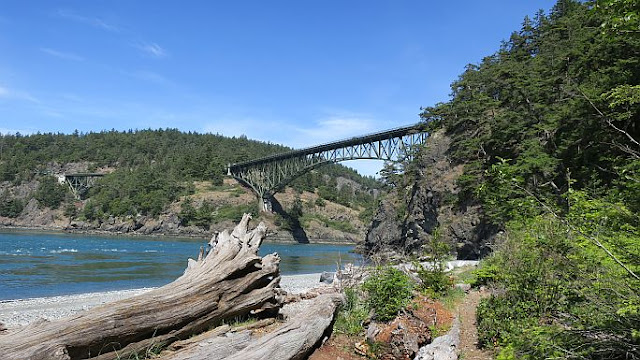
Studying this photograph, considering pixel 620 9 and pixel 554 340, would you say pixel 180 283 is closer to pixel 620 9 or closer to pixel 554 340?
pixel 554 340

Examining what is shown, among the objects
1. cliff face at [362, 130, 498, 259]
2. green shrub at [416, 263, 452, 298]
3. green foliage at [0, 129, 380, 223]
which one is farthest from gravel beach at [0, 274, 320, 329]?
green foliage at [0, 129, 380, 223]

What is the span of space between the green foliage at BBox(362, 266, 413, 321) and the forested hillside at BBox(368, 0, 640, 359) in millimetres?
1373

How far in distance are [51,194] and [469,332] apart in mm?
129770

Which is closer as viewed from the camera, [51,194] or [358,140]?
[358,140]

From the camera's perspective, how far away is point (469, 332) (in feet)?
25.7

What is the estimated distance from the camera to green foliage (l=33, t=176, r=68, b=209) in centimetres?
11525

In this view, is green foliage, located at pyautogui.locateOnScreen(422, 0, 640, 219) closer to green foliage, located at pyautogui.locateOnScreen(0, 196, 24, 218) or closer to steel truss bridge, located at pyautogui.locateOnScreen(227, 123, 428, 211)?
steel truss bridge, located at pyautogui.locateOnScreen(227, 123, 428, 211)

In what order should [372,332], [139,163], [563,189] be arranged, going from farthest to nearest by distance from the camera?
1. [139,163]
2. [563,189]
3. [372,332]

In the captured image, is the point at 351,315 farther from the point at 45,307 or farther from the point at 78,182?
the point at 78,182

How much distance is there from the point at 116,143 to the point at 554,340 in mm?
171459

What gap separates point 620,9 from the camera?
163 inches

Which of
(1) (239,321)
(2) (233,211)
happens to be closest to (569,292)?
(1) (239,321)

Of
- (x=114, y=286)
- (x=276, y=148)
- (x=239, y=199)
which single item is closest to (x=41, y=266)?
(x=114, y=286)

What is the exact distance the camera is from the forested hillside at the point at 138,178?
102m
